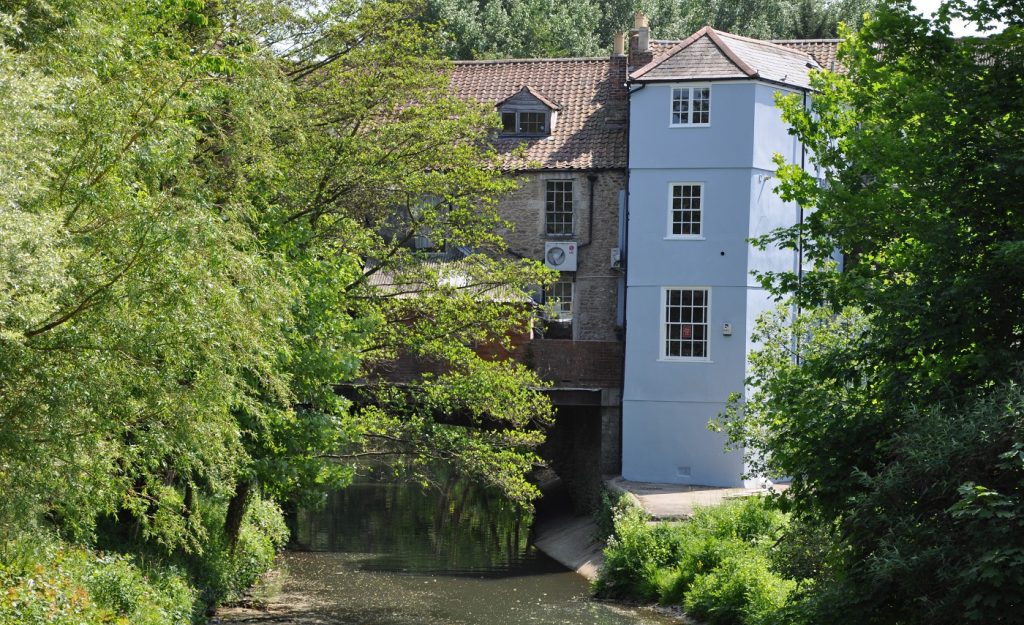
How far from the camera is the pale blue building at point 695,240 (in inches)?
1155

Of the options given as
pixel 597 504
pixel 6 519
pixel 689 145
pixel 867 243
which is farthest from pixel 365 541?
pixel 6 519

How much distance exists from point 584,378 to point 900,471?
19566 mm

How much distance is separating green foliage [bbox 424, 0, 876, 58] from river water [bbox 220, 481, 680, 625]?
20292 millimetres

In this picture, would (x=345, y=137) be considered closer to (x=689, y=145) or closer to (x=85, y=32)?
(x=85, y=32)

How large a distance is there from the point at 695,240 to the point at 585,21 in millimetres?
26663

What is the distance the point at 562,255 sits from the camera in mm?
32062

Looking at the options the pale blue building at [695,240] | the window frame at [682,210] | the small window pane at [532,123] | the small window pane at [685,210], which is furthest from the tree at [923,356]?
the small window pane at [532,123]

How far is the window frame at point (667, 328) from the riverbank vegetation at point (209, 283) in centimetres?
742

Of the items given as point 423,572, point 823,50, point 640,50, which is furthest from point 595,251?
point 423,572

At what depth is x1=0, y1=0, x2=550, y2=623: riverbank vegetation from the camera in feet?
34.1

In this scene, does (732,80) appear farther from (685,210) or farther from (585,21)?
(585,21)

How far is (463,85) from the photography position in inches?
1430

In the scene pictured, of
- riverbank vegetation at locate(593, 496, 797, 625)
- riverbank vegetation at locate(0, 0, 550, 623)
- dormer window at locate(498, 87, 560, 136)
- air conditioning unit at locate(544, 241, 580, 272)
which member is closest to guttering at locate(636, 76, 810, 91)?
dormer window at locate(498, 87, 560, 136)

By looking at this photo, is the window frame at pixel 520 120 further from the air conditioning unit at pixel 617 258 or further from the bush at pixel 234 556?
the bush at pixel 234 556
